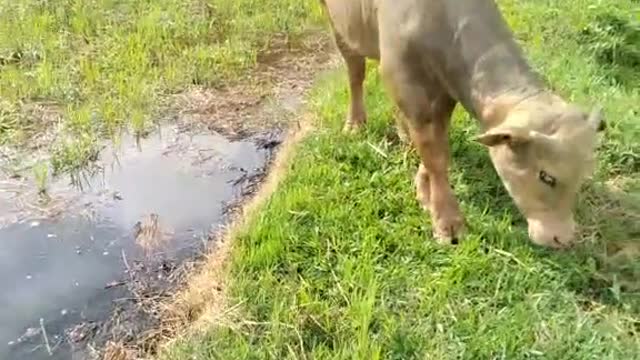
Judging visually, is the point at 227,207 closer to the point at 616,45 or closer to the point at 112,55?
the point at 112,55

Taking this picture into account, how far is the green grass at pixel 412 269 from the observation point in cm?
382

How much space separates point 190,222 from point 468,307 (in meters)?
1.70

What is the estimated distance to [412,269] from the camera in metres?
4.30

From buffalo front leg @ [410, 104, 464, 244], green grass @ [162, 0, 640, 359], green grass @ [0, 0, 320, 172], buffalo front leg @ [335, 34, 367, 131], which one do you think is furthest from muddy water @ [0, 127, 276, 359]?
buffalo front leg @ [410, 104, 464, 244]

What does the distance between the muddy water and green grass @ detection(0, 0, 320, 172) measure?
300 mm

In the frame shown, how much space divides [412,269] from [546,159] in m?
0.82

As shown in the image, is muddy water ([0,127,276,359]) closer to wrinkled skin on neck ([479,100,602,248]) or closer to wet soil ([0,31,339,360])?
wet soil ([0,31,339,360])

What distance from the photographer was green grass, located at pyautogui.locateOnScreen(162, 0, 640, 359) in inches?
150

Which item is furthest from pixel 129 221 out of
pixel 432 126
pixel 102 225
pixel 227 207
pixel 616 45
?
pixel 616 45

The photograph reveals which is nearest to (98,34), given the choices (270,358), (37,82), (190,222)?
(37,82)

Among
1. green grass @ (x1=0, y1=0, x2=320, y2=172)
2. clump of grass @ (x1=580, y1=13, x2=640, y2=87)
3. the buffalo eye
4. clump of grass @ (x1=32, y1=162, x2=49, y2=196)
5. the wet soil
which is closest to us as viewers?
the buffalo eye

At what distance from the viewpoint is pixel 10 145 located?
5617 millimetres

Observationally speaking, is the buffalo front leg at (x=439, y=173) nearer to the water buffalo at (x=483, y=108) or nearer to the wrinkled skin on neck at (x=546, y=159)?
the water buffalo at (x=483, y=108)

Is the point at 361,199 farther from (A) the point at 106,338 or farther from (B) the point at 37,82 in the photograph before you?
(B) the point at 37,82
